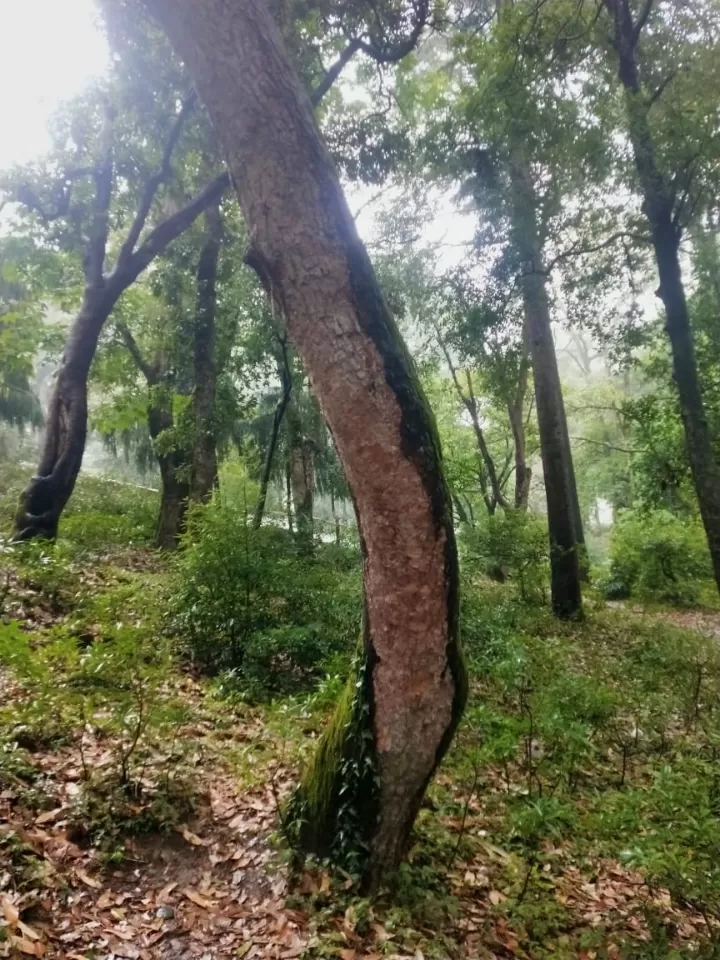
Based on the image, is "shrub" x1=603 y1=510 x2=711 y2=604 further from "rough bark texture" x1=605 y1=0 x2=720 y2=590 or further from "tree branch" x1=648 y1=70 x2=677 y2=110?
"tree branch" x1=648 y1=70 x2=677 y2=110

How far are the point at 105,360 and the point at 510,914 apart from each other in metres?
13.3

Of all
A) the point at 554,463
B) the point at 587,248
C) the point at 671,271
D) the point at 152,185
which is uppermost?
the point at 152,185

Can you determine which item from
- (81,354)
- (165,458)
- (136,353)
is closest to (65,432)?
(81,354)

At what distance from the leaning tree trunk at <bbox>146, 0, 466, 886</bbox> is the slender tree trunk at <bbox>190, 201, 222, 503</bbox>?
23.5 ft

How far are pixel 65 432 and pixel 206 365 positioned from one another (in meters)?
3.32

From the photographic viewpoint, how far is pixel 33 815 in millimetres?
3289

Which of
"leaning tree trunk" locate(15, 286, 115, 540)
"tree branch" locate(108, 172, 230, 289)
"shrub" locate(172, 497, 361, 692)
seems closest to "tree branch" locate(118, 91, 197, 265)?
"tree branch" locate(108, 172, 230, 289)

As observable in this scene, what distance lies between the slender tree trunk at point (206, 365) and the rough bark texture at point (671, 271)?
655cm

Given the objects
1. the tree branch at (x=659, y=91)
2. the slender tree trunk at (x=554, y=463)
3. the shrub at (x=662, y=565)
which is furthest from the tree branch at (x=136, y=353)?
the shrub at (x=662, y=565)

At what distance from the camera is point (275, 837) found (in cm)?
350

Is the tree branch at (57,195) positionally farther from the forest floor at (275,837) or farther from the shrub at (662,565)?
the shrub at (662,565)

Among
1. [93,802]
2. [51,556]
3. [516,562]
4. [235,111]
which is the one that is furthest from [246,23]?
[516,562]

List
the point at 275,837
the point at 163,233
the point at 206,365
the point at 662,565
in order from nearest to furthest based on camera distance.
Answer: the point at 275,837 → the point at 163,233 → the point at 206,365 → the point at 662,565

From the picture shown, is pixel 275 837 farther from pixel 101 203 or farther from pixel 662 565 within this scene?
pixel 662 565
